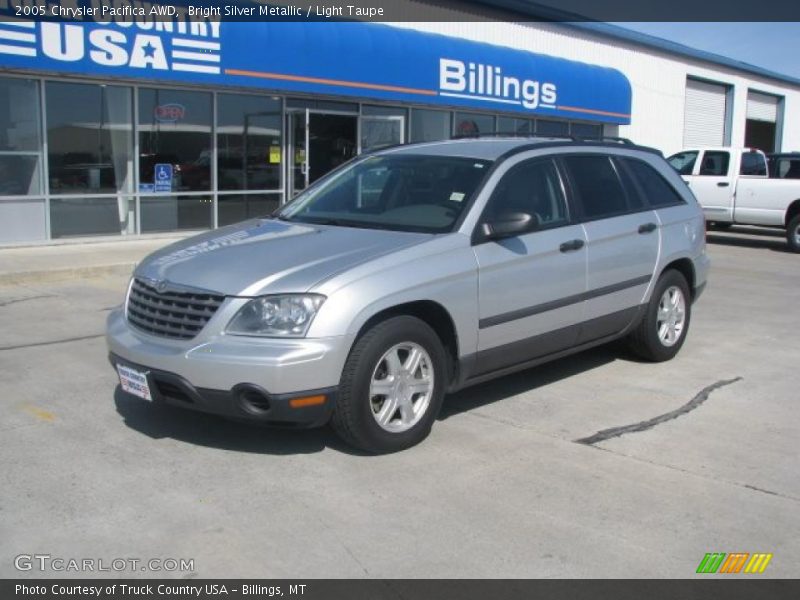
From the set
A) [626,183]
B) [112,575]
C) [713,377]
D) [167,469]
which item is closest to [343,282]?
[167,469]

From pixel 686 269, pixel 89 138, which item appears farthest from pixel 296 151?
pixel 686 269

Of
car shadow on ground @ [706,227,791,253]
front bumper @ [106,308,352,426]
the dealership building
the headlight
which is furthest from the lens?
car shadow on ground @ [706,227,791,253]

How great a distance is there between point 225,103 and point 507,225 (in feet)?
36.4

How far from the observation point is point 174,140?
48.2 ft

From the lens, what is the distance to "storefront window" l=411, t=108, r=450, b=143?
18.9 m

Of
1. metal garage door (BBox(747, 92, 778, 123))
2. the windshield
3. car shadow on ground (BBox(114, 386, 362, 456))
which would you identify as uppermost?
metal garage door (BBox(747, 92, 778, 123))

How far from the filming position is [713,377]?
6.87 meters

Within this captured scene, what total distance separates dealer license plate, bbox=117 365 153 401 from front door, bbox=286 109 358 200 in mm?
11612

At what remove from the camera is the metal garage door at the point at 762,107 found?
33.4 metres

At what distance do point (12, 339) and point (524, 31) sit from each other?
17.5m

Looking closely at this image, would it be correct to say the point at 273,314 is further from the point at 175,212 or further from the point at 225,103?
the point at 225,103

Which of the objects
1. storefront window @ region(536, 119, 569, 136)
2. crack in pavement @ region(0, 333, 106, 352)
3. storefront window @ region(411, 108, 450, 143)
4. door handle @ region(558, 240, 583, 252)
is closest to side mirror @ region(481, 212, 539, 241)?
door handle @ region(558, 240, 583, 252)

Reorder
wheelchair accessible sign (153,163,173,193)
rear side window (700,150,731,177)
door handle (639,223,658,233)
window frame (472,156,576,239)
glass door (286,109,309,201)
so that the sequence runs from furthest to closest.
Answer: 1. rear side window (700,150,731,177)
2. glass door (286,109,309,201)
3. wheelchair accessible sign (153,163,173,193)
4. door handle (639,223,658,233)
5. window frame (472,156,576,239)

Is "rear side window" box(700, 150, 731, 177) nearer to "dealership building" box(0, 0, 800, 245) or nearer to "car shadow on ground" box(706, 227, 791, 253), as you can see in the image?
"car shadow on ground" box(706, 227, 791, 253)
